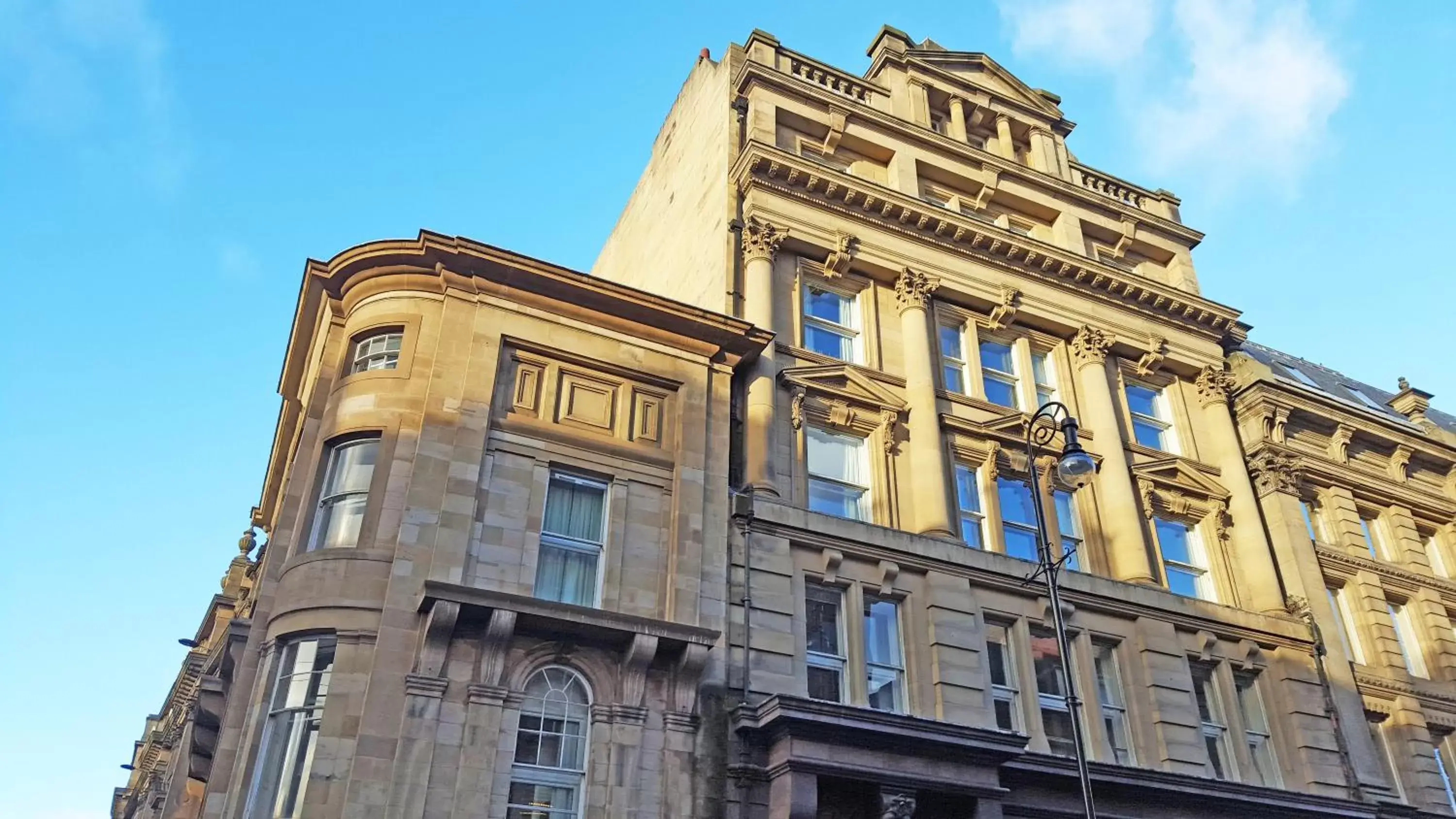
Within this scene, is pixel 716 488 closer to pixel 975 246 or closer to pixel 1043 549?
pixel 1043 549

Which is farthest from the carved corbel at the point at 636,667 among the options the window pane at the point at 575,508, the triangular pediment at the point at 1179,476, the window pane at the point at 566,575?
the triangular pediment at the point at 1179,476

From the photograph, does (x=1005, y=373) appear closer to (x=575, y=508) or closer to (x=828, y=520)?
(x=828, y=520)

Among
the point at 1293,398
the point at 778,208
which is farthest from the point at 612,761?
the point at 1293,398

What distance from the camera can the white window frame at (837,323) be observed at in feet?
81.5

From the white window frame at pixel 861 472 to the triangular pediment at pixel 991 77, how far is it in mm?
14279

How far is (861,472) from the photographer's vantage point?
2339 cm

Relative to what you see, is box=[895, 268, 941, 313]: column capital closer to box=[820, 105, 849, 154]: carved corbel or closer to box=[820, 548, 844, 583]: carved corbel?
box=[820, 105, 849, 154]: carved corbel

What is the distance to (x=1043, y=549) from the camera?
1652 cm

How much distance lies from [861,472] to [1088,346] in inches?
332

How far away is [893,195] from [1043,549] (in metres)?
12.6

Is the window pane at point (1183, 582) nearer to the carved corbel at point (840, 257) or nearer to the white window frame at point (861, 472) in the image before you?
the white window frame at point (861, 472)

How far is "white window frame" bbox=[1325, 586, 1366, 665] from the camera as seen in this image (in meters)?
26.9

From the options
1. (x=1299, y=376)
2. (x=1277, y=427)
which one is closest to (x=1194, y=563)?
(x=1277, y=427)

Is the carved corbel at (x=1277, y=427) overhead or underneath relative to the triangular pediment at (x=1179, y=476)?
overhead
